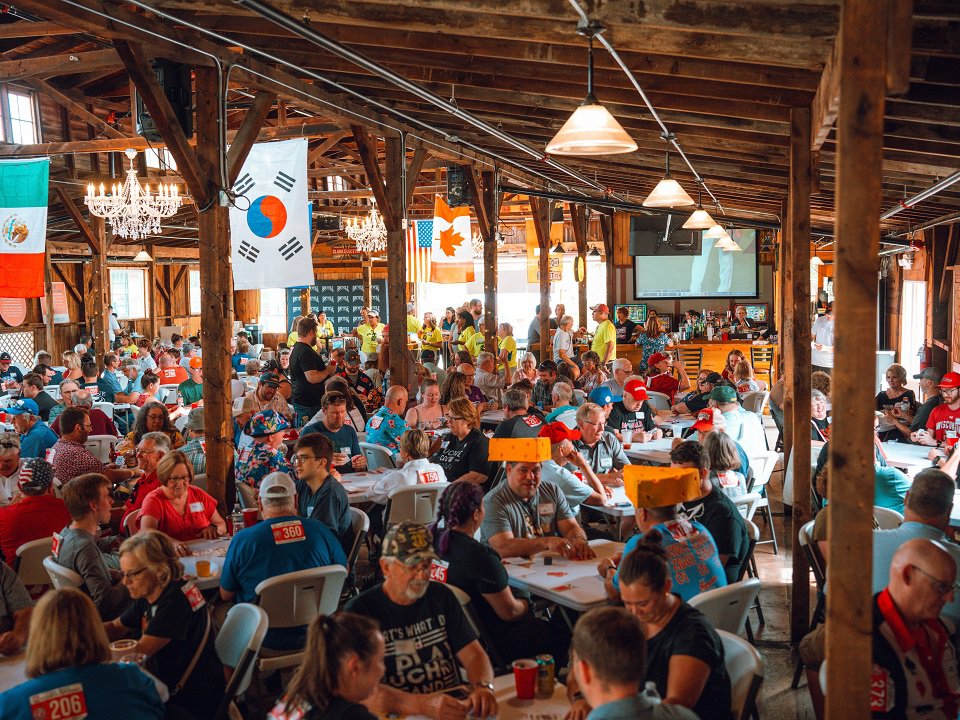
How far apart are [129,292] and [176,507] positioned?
19895mm

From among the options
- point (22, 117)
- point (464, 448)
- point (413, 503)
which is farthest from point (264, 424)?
point (22, 117)

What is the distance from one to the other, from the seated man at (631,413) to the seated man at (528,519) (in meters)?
3.27

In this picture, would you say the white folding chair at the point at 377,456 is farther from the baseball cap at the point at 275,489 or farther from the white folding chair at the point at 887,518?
the white folding chair at the point at 887,518

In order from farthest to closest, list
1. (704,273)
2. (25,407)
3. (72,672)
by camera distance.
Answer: (704,273) → (25,407) → (72,672)

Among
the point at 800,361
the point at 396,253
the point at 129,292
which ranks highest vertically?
the point at 396,253

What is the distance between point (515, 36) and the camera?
5148 millimetres

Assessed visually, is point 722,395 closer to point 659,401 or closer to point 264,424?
point 659,401

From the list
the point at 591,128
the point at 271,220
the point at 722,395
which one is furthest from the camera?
the point at 722,395

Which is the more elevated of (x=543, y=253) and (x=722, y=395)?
(x=543, y=253)

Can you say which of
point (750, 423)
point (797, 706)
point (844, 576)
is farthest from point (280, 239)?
point (844, 576)

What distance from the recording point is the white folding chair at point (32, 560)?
4871 millimetres

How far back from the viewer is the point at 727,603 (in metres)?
3.89

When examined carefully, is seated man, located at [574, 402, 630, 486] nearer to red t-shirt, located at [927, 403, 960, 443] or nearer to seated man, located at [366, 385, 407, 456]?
→ seated man, located at [366, 385, 407, 456]

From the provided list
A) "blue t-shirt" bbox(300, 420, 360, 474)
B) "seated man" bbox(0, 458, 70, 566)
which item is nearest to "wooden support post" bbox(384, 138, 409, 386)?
"blue t-shirt" bbox(300, 420, 360, 474)
